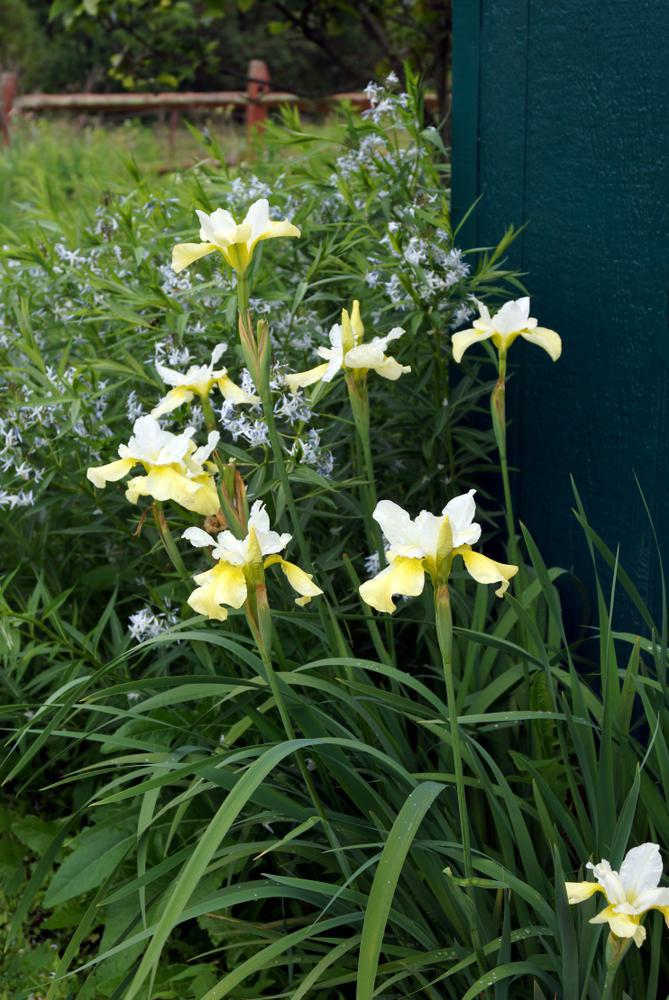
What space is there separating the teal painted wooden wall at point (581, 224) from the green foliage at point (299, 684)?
11cm

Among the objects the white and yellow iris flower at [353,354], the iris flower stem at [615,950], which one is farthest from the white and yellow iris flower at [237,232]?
A: the iris flower stem at [615,950]

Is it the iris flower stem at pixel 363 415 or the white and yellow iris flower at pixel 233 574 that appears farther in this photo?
the iris flower stem at pixel 363 415

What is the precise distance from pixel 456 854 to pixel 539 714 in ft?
0.71

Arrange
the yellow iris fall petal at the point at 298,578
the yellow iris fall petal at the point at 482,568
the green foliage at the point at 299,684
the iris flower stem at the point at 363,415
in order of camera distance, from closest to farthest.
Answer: the yellow iris fall petal at the point at 482,568 < the yellow iris fall petal at the point at 298,578 < the green foliage at the point at 299,684 < the iris flower stem at the point at 363,415

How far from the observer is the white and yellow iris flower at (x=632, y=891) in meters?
1.07

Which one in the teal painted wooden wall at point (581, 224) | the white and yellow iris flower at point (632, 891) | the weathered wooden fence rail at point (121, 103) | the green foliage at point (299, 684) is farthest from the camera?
the weathered wooden fence rail at point (121, 103)

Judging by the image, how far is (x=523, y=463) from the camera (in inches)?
93.7

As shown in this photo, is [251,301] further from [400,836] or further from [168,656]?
[400,836]

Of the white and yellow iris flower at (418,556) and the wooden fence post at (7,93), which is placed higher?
the white and yellow iris flower at (418,556)

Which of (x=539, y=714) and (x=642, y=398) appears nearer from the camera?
(x=539, y=714)

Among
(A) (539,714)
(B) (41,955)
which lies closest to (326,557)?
(A) (539,714)

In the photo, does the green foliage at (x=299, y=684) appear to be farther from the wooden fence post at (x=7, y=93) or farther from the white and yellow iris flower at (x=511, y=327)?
the wooden fence post at (x=7, y=93)

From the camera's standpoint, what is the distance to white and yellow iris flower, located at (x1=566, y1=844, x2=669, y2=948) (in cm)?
107

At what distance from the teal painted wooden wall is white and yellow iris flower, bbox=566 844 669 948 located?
0.97 meters
